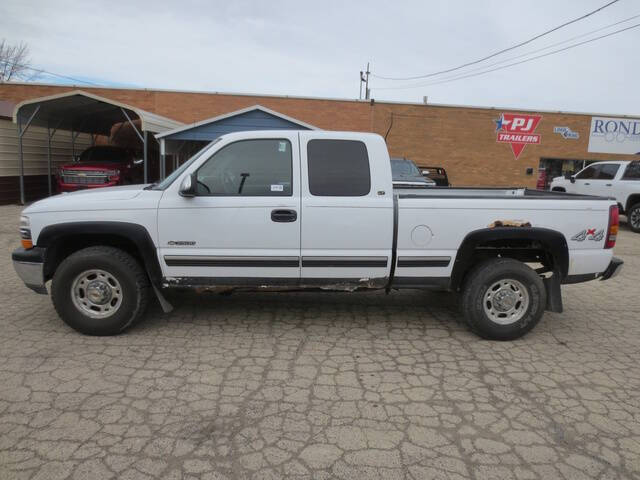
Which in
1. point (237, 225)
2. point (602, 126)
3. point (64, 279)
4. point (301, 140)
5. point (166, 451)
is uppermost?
point (602, 126)

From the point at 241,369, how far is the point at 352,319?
1.62 meters

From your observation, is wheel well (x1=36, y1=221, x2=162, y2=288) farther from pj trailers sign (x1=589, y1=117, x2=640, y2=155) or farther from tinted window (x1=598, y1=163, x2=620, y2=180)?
pj trailers sign (x1=589, y1=117, x2=640, y2=155)

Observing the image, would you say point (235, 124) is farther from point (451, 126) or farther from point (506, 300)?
point (451, 126)

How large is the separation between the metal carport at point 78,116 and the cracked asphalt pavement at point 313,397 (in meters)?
8.95

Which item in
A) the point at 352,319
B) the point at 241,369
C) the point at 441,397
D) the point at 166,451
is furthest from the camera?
the point at 352,319

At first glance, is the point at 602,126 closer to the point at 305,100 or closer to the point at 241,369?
the point at 305,100

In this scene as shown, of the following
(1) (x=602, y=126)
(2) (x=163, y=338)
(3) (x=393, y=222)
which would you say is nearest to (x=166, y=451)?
(2) (x=163, y=338)

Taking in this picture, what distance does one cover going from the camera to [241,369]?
397 centimetres

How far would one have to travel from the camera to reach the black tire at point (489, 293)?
15.2 feet

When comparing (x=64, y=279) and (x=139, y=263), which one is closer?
(x=64, y=279)

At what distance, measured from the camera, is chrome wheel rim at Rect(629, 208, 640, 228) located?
44.0ft

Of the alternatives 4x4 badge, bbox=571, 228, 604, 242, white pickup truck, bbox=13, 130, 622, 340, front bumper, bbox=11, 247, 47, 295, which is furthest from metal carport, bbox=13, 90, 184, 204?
4x4 badge, bbox=571, 228, 604, 242

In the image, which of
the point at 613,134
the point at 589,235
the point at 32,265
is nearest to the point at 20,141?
the point at 32,265

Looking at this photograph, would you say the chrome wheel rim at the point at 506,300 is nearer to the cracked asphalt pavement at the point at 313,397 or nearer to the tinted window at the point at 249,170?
the cracked asphalt pavement at the point at 313,397
